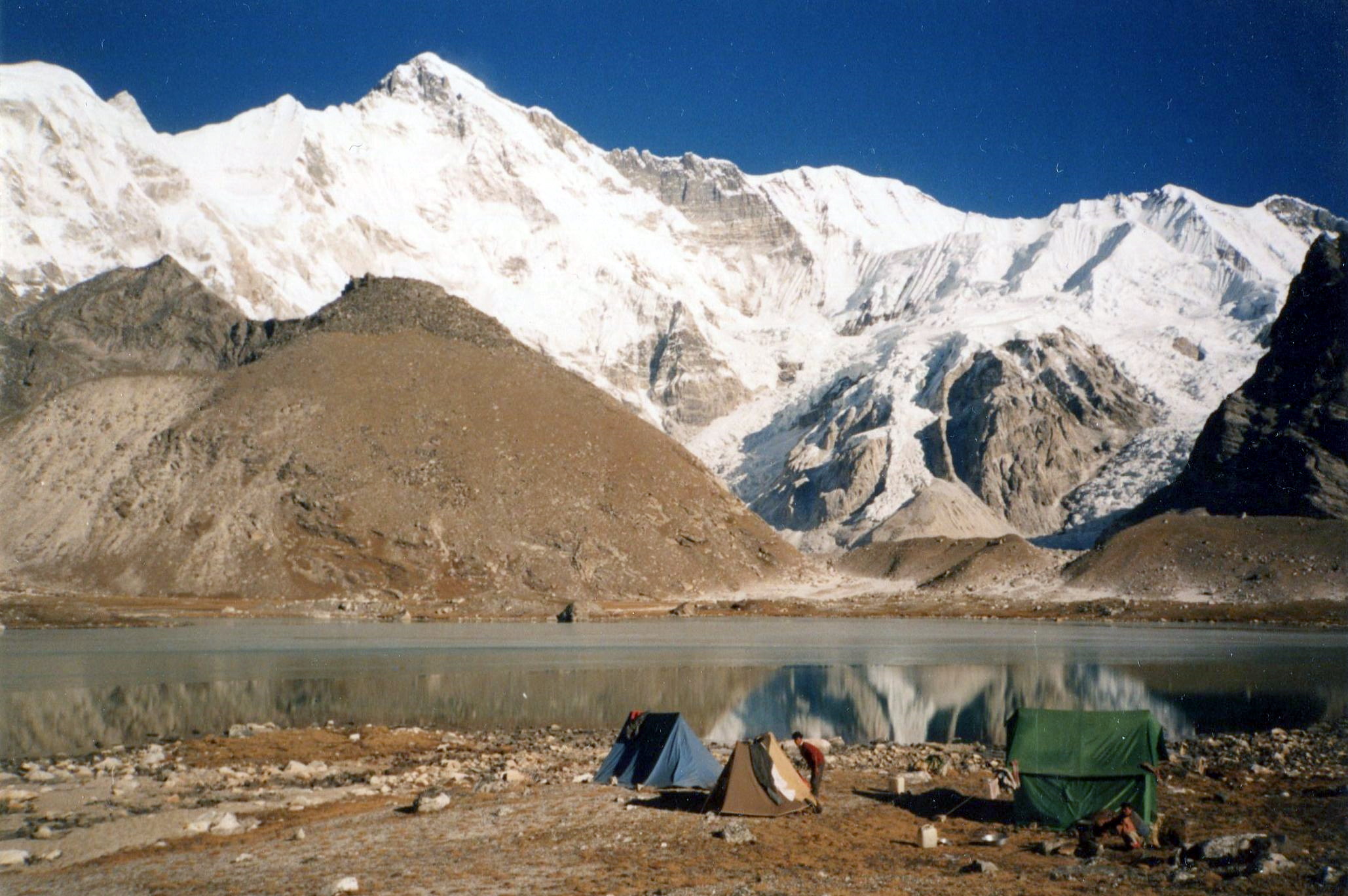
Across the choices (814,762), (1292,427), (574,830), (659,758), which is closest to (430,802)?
(574,830)

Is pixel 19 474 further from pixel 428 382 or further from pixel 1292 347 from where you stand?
pixel 1292 347

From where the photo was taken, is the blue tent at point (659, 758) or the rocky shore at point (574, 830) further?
the blue tent at point (659, 758)

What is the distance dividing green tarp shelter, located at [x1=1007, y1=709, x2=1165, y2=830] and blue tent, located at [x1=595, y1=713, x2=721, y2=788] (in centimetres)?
698

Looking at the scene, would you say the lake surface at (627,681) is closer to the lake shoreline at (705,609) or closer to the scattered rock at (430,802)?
the lake shoreline at (705,609)

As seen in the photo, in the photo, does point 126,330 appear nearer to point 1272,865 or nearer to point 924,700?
point 924,700

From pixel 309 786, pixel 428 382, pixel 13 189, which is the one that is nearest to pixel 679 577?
pixel 428 382

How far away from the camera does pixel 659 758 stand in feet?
90.6

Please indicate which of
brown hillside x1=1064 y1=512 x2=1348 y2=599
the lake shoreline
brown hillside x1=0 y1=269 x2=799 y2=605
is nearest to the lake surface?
the lake shoreline

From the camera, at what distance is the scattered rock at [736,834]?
72.0 ft

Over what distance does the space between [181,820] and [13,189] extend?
207m

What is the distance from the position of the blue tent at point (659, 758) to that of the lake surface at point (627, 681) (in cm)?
835

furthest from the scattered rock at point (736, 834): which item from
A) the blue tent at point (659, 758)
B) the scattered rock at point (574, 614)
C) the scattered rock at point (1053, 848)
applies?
the scattered rock at point (574, 614)

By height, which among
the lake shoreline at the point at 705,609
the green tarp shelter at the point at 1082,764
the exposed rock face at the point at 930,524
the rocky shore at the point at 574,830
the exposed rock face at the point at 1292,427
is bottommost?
the lake shoreline at the point at 705,609

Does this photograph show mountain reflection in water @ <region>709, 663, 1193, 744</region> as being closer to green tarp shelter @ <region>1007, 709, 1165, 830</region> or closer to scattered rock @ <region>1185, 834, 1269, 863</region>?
green tarp shelter @ <region>1007, 709, 1165, 830</region>
